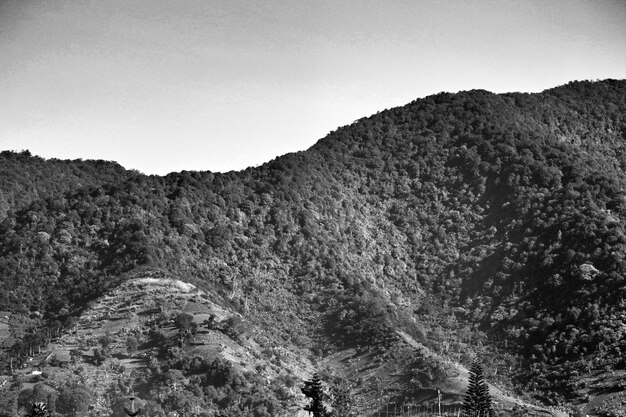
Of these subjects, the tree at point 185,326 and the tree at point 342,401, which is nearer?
the tree at point 342,401

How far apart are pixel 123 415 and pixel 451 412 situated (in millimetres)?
44679

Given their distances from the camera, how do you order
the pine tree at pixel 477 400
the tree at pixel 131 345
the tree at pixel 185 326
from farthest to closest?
the tree at pixel 185 326
the tree at pixel 131 345
the pine tree at pixel 477 400

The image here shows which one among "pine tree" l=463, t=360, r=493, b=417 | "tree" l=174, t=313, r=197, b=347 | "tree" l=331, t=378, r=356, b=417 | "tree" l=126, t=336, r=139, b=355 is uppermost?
"tree" l=174, t=313, r=197, b=347

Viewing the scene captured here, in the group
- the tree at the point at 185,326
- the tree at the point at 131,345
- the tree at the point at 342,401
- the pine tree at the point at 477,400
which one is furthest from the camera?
the tree at the point at 185,326

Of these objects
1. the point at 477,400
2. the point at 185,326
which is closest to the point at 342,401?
the point at 477,400

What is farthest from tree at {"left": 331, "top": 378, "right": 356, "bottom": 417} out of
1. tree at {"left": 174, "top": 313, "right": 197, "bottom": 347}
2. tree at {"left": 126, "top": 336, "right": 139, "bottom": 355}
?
tree at {"left": 126, "top": 336, "right": 139, "bottom": 355}

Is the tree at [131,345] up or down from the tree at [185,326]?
down

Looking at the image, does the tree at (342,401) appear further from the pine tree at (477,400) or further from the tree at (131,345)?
the tree at (131,345)

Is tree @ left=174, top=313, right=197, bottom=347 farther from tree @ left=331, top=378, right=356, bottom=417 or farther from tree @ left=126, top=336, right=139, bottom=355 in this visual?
tree @ left=331, top=378, right=356, bottom=417

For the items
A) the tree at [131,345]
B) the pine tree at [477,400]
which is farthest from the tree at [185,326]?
the pine tree at [477,400]

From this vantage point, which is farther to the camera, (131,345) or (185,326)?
(185,326)

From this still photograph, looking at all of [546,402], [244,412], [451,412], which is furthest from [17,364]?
[546,402]

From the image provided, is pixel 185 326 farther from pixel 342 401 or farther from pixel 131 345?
pixel 342 401

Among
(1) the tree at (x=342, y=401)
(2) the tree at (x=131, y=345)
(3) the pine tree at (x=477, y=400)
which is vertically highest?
(2) the tree at (x=131, y=345)
